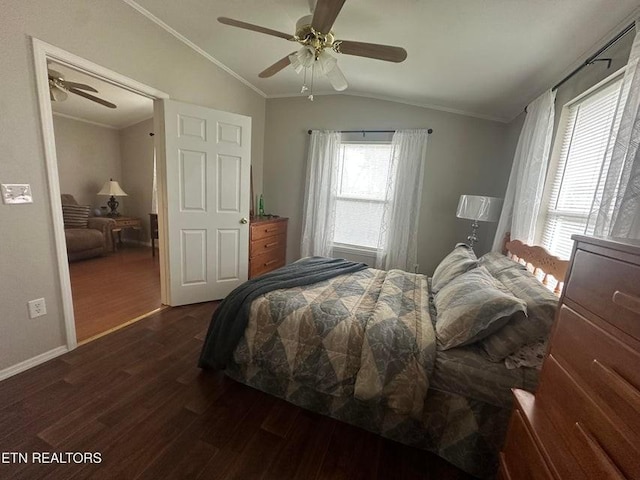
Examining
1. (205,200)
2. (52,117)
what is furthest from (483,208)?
(52,117)

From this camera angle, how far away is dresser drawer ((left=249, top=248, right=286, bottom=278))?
323cm

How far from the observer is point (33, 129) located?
1.57 m

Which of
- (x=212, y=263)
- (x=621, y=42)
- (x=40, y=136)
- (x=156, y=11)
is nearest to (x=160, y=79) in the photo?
(x=156, y=11)

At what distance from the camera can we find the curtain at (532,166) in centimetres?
195

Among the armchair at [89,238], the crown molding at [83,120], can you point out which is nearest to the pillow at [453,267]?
the armchair at [89,238]

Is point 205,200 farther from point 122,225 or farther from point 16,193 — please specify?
point 122,225

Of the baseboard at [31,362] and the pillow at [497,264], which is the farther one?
the pillow at [497,264]

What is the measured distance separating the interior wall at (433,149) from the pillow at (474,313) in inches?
77.1

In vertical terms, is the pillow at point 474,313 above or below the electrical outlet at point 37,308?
above

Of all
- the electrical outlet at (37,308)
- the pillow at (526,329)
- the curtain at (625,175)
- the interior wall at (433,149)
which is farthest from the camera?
the interior wall at (433,149)

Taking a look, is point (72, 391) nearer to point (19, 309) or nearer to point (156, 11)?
point (19, 309)

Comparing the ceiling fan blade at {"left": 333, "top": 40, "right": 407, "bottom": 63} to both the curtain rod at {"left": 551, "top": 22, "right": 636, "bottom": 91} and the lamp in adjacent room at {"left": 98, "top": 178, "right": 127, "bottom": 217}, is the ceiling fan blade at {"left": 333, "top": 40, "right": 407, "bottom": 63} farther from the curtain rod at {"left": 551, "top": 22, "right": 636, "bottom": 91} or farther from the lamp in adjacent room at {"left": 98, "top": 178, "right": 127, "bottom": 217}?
the lamp in adjacent room at {"left": 98, "top": 178, "right": 127, "bottom": 217}

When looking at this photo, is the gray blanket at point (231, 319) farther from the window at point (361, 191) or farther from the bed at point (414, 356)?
the window at point (361, 191)

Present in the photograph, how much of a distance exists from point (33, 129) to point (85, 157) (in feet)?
14.1
